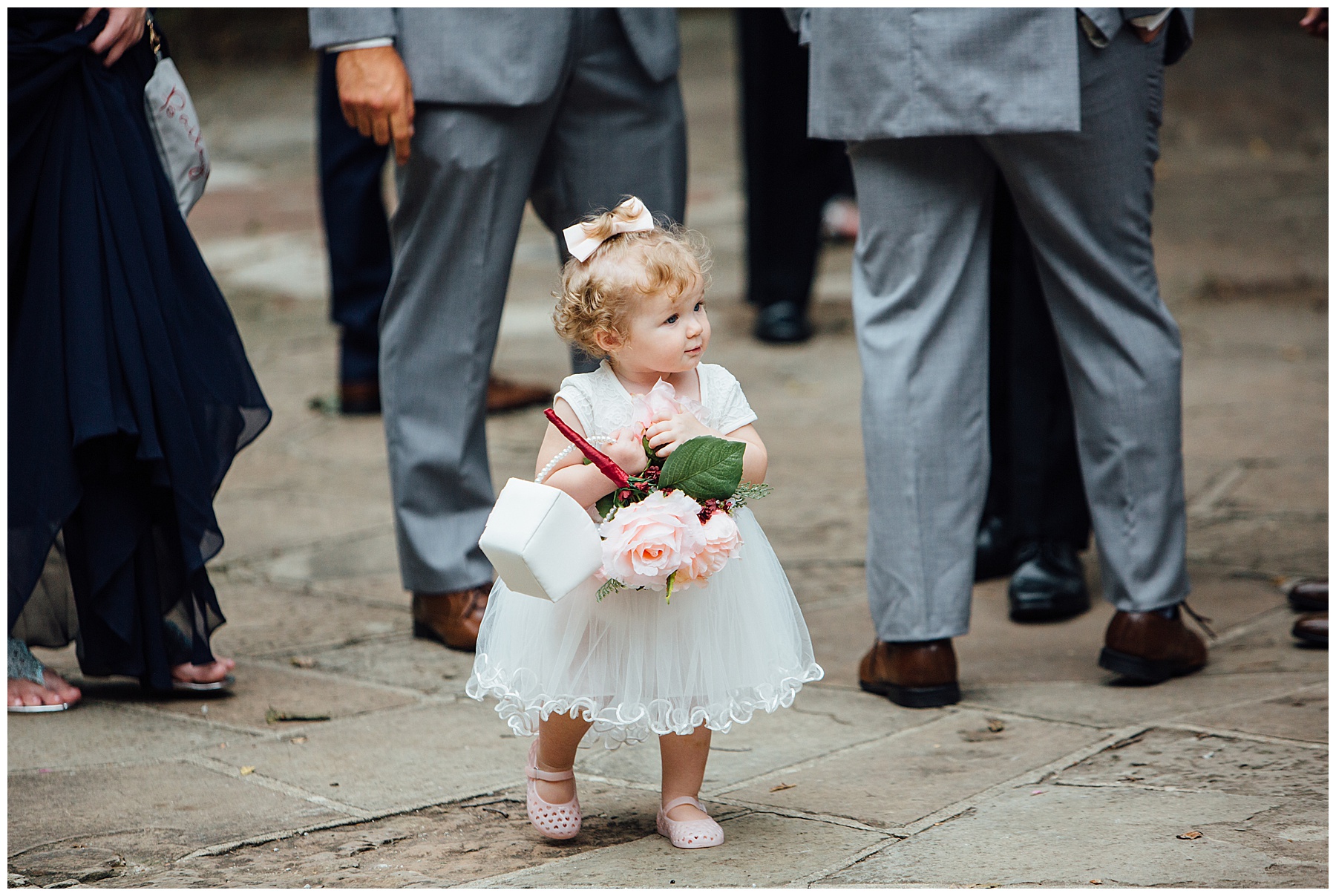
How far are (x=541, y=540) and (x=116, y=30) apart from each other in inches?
50.5

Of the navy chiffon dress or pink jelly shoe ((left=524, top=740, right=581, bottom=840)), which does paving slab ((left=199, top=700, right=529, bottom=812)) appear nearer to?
pink jelly shoe ((left=524, top=740, right=581, bottom=840))

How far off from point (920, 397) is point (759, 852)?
866 millimetres

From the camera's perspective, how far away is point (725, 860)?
6.14 ft

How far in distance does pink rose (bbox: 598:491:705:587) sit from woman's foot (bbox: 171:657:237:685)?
3.47 feet

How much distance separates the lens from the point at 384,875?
184 cm

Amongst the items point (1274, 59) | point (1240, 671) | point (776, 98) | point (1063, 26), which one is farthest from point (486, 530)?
point (1274, 59)

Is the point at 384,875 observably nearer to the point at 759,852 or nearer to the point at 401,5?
the point at 759,852

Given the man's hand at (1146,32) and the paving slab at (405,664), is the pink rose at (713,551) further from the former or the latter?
the man's hand at (1146,32)

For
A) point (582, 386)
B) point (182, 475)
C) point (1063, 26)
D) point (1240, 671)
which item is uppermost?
point (1063, 26)

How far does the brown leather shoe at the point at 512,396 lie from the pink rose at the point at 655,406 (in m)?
2.72

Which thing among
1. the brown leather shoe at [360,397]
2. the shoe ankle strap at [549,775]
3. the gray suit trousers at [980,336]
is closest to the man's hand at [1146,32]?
the gray suit trousers at [980,336]

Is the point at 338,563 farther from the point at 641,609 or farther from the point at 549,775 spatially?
the point at 641,609

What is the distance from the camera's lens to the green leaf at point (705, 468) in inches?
71.1

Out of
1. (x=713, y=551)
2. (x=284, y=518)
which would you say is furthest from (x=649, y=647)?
(x=284, y=518)
